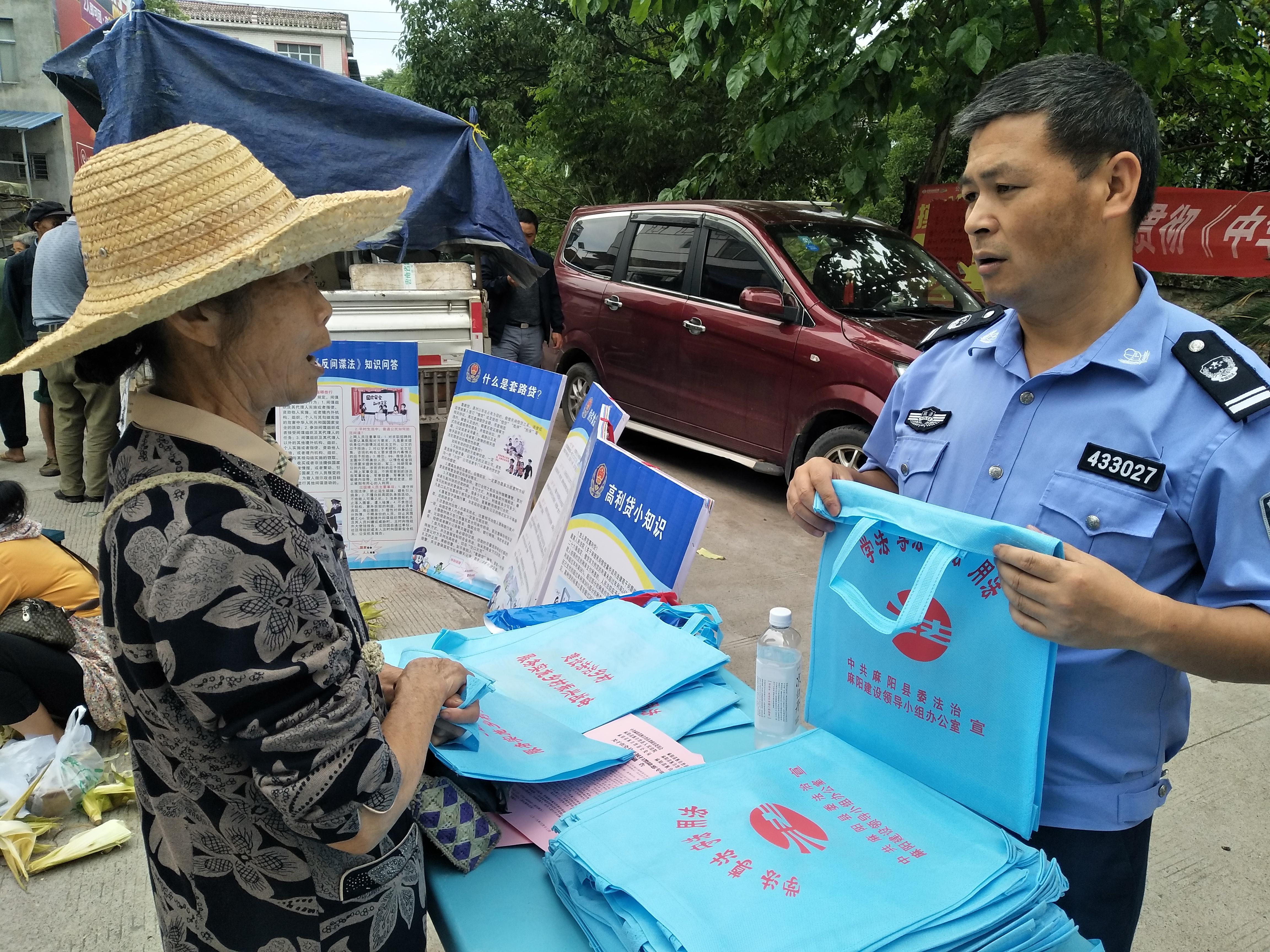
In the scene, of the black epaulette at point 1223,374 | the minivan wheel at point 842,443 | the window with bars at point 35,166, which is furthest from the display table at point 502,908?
the window with bars at point 35,166

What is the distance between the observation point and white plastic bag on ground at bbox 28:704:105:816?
2.90 meters

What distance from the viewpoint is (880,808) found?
127 centimetres

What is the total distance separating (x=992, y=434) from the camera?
1.45 m

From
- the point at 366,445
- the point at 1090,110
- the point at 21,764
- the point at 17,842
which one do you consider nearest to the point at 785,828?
the point at 1090,110

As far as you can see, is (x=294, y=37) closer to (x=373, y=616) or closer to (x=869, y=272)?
(x=869, y=272)

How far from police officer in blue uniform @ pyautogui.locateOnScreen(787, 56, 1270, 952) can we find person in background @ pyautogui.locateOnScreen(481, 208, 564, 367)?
20.7ft

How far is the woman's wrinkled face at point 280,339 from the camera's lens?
1.21m

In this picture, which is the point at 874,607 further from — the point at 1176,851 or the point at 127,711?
the point at 1176,851

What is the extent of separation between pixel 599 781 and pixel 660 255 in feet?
19.0

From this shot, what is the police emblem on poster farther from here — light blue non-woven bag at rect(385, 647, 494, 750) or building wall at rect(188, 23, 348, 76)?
building wall at rect(188, 23, 348, 76)

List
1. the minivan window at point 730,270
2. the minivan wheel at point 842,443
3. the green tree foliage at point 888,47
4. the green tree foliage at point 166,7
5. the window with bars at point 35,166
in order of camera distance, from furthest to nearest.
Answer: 1. the green tree foliage at point 166,7
2. the window with bars at point 35,166
3. the minivan window at point 730,270
4. the minivan wheel at point 842,443
5. the green tree foliage at point 888,47

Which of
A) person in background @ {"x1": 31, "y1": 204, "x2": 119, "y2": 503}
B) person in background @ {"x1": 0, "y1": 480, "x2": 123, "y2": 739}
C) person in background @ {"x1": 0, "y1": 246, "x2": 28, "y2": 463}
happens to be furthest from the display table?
person in background @ {"x1": 0, "y1": 246, "x2": 28, "y2": 463}

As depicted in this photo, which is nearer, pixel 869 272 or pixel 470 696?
pixel 470 696

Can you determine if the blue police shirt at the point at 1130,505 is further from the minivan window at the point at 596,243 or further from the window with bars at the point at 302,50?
the window with bars at the point at 302,50
